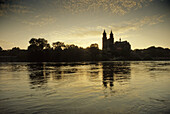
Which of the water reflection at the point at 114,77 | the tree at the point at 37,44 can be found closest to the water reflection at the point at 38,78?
the water reflection at the point at 114,77

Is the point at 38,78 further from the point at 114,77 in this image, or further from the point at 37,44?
the point at 37,44

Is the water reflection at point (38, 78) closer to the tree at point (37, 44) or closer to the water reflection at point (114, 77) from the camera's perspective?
the water reflection at point (114, 77)

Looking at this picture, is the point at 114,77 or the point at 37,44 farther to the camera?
the point at 37,44

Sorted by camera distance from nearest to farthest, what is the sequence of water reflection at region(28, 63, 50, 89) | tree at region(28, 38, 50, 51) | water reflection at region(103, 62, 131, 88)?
water reflection at region(28, 63, 50, 89) < water reflection at region(103, 62, 131, 88) < tree at region(28, 38, 50, 51)

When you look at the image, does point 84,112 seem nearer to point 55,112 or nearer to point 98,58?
point 55,112

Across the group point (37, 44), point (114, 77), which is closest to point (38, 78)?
point (114, 77)

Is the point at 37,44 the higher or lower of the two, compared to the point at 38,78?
higher

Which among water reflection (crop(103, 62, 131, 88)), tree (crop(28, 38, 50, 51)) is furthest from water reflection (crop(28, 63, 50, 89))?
tree (crop(28, 38, 50, 51))

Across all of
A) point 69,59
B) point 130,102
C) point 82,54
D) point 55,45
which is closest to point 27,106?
point 130,102

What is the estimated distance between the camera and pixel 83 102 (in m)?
9.65

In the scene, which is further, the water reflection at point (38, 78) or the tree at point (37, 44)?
the tree at point (37, 44)

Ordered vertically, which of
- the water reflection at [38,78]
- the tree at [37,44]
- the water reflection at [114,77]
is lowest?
the water reflection at [114,77]

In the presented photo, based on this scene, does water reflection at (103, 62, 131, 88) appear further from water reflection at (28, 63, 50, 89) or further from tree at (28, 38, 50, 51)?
tree at (28, 38, 50, 51)

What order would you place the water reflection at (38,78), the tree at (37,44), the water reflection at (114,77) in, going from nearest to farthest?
the water reflection at (38,78) → the water reflection at (114,77) → the tree at (37,44)
